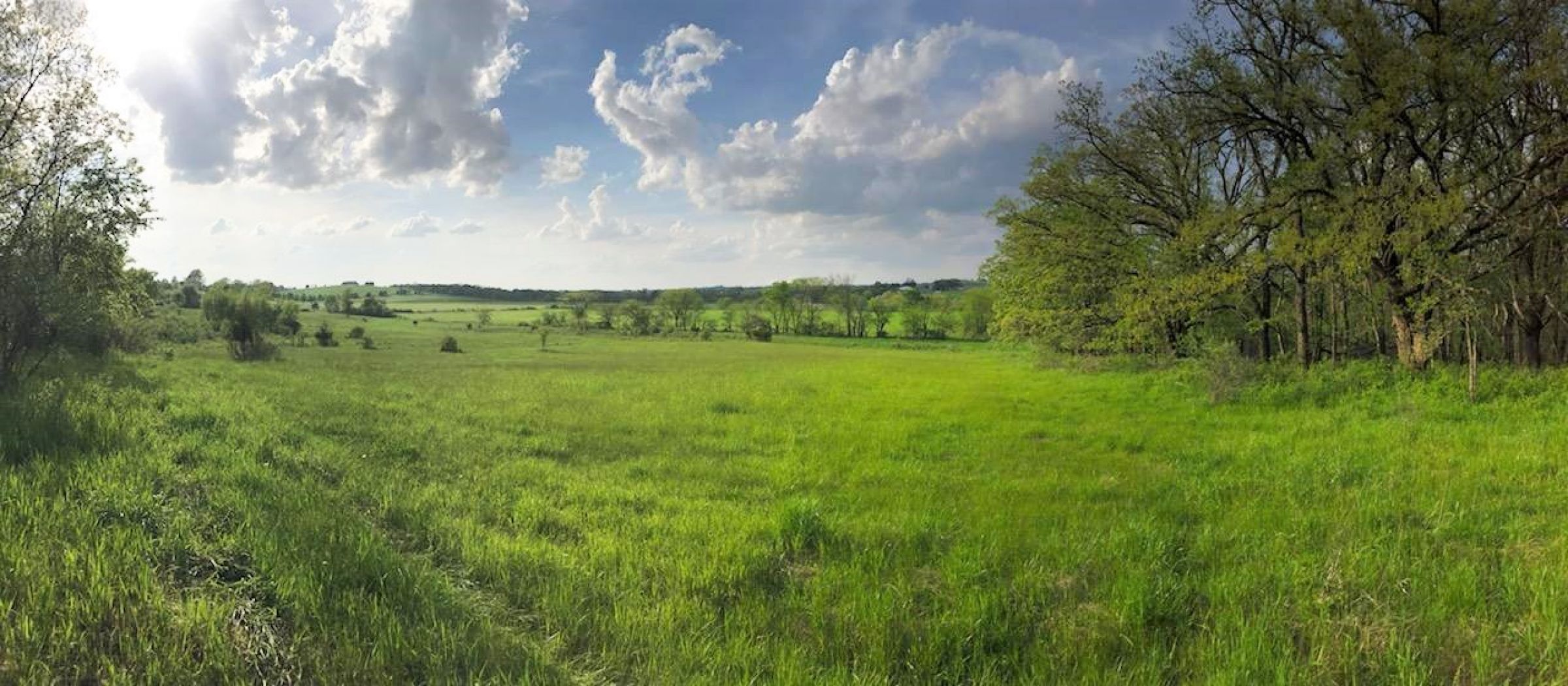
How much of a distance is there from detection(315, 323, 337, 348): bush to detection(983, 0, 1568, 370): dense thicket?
64722 millimetres

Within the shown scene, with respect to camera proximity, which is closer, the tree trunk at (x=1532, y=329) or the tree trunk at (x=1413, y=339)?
the tree trunk at (x=1413, y=339)

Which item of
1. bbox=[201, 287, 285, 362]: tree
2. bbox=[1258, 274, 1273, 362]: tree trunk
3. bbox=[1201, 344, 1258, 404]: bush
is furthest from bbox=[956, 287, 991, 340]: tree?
bbox=[201, 287, 285, 362]: tree

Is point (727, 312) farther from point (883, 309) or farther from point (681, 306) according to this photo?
point (883, 309)

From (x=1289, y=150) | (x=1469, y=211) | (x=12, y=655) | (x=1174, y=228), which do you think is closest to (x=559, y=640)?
(x=12, y=655)

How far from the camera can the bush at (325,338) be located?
6423cm

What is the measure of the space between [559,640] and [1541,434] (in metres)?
16.0

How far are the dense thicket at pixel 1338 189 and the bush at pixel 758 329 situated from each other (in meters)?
75.5

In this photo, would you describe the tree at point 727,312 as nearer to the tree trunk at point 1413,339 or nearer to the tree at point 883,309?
the tree at point 883,309

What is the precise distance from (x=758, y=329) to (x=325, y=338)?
203 feet

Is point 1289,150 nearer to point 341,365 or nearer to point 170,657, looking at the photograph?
point 170,657

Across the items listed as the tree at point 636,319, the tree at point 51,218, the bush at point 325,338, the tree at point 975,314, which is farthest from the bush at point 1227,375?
the tree at point 636,319

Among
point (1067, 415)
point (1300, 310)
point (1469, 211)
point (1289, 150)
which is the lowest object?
point (1067, 415)

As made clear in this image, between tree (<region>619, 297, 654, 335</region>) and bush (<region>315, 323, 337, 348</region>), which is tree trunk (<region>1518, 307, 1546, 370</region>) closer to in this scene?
bush (<region>315, 323, 337, 348</region>)

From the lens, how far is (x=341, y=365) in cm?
3816
